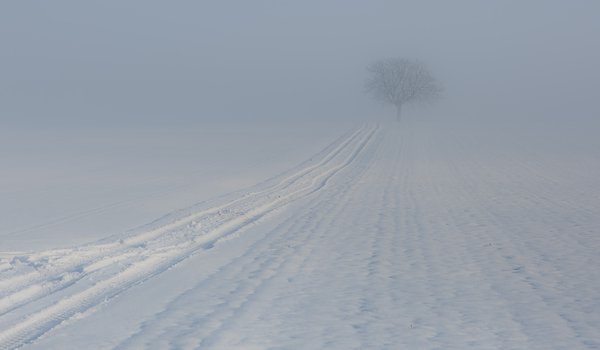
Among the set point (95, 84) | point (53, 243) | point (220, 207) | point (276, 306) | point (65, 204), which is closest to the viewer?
point (276, 306)

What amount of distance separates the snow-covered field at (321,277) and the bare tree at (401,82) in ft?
232

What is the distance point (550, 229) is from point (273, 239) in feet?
15.4

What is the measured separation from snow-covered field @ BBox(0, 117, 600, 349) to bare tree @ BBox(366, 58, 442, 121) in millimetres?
70782

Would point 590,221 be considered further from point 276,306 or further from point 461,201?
point 276,306

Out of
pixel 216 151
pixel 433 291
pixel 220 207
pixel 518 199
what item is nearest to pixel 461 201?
pixel 518 199

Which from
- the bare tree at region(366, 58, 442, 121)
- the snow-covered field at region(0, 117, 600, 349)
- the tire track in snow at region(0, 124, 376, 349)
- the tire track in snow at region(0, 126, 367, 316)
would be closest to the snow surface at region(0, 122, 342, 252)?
the snow-covered field at region(0, 117, 600, 349)

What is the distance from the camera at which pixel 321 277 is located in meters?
8.45

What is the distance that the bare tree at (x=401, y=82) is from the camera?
283 ft

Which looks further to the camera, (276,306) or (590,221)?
(590,221)

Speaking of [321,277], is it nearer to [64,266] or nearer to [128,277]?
[128,277]

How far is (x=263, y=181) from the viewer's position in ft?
65.5

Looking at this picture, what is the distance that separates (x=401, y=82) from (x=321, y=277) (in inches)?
3157

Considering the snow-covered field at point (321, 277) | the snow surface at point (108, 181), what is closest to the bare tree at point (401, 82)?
the snow surface at point (108, 181)

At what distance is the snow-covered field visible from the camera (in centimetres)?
626
